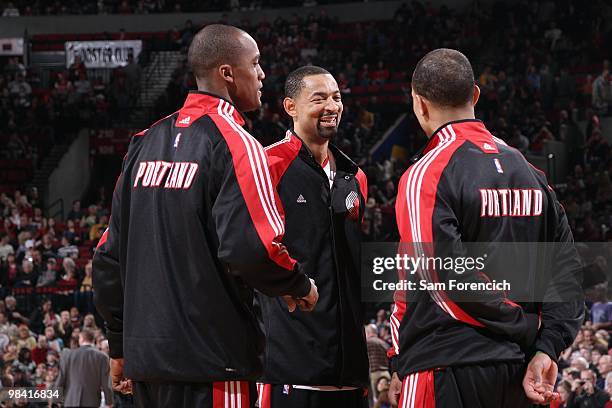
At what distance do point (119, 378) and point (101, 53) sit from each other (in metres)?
23.3

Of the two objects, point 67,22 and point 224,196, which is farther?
point 67,22

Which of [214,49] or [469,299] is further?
[214,49]

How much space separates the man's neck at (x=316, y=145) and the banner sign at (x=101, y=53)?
22.1m

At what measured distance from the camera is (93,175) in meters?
24.1

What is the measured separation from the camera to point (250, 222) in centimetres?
368

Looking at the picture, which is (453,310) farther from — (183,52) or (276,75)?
(183,52)

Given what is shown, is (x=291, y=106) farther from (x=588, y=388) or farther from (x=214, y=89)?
(x=588, y=388)

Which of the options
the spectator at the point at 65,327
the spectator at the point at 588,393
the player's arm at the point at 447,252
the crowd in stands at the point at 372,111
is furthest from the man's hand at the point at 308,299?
the spectator at the point at 65,327

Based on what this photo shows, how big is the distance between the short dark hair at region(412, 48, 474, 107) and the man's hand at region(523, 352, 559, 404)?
1.05 metres

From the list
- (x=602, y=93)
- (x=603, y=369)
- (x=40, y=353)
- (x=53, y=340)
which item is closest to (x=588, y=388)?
(x=603, y=369)

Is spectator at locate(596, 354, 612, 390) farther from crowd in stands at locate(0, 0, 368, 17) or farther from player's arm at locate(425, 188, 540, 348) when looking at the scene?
crowd in stands at locate(0, 0, 368, 17)

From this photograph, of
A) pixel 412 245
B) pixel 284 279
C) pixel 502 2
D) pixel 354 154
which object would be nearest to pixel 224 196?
pixel 284 279

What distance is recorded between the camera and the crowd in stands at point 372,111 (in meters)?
14.2

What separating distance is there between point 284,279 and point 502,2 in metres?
22.6
